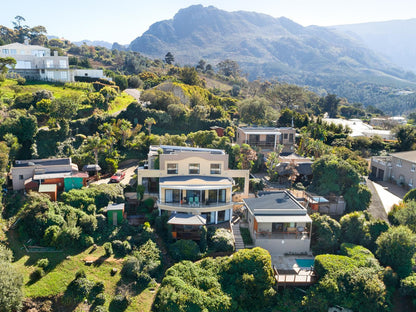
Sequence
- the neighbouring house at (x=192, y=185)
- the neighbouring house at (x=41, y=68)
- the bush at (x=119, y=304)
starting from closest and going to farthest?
1. the bush at (x=119, y=304)
2. the neighbouring house at (x=192, y=185)
3. the neighbouring house at (x=41, y=68)

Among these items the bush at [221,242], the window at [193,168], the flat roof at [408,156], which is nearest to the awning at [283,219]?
the bush at [221,242]

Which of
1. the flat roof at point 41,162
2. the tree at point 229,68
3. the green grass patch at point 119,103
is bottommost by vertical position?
the flat roof at point 41,162

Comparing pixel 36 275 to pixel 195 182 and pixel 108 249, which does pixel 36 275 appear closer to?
pixel 108 249

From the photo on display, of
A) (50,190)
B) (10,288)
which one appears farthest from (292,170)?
(10,288)

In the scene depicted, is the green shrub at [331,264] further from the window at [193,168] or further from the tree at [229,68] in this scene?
the tree at [229,68]

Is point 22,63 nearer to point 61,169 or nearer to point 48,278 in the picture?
point 61,169

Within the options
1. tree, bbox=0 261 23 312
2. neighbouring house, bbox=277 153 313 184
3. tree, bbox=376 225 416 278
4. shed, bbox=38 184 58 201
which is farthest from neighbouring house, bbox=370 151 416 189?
tree, bbox=0 261 23 312
